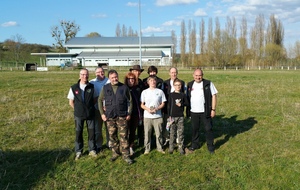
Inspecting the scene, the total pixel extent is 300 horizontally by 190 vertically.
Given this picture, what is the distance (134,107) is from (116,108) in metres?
0.58

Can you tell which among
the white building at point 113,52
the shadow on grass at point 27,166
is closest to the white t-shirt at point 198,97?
the shadow on grass at point 27,166

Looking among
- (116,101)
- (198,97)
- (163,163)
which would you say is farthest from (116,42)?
(163,163)

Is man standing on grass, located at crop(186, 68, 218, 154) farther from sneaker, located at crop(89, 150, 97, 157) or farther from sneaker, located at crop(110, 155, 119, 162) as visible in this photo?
sneaker, located at crop(89, 150, 97, 157)

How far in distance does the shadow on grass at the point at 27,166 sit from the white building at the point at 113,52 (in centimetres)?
5691

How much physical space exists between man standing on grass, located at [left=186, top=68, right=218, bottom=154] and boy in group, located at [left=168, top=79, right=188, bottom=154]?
26 centimetres

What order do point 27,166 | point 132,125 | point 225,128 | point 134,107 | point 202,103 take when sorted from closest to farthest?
point 27,166 < point 134,107 < point 132,125 < point 202,103 < point 225,128

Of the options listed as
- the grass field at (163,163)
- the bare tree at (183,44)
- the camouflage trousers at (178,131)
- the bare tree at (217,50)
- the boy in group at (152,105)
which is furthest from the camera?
the bare tree at (183,44)

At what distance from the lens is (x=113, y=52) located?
70.8 m

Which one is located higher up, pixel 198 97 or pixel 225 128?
pixel 198 97

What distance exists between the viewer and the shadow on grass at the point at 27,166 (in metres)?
4.70

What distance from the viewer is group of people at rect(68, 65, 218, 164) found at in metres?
5.50

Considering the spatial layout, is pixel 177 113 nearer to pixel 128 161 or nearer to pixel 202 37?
pixel 128 161

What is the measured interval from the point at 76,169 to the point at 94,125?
1102mm

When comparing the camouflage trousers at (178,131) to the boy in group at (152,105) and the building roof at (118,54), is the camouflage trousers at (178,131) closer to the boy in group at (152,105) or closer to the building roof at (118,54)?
the boy in group at (152,105)
